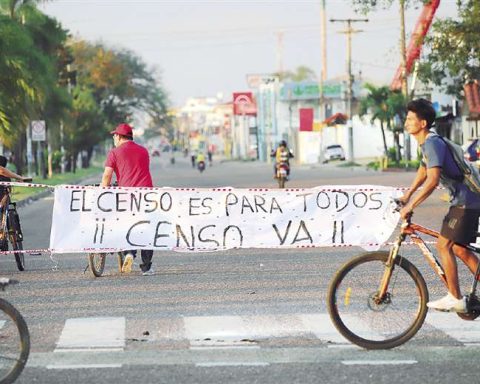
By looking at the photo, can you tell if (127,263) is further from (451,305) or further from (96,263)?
(451,305)

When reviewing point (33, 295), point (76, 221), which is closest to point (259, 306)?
point (33, 295)

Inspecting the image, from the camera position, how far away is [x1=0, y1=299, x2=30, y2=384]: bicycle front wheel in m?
7.94

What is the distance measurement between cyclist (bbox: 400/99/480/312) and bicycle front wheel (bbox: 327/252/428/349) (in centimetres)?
15

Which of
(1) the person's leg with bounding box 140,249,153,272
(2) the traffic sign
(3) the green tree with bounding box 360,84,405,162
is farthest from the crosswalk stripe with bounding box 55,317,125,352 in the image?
(3) the green tree with bounding box 360,84,405,162

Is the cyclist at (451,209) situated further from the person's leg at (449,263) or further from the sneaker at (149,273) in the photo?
the sneaker at (149,273)

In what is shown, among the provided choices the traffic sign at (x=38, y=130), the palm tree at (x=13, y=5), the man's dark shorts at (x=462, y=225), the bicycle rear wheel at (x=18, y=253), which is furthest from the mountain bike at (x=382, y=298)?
the palm tree at (x=13, y=5)

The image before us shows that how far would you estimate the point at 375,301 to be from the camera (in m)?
9.64

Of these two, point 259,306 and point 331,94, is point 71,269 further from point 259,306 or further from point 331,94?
point 331,94

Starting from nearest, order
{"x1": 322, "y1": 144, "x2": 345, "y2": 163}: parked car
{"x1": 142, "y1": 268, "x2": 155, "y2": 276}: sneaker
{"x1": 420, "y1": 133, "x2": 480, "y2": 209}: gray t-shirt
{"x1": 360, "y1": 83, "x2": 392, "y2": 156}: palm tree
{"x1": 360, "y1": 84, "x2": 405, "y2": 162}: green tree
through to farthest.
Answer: {"x1": 420, "y1": 133, "x2": 480, "y2": 209}: gray t-shirt
{"x1": 142, "y1": 268, "x2": 155, "y2": 276}: sneaker
{"x1": 360, "y1": 84, "x2": 405, "y2": 162}: green tree
{"x1": 360, "y1": 83, "x2": 392, "y2": 156}: palm tree
{"x1": 322, "y1": 144, "x2": 345, "y2": 163}: parked car

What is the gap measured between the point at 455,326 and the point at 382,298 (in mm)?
1182

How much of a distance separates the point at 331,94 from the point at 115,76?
34687 millimetres

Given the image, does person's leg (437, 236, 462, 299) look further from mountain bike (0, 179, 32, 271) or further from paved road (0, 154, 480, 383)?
mountain bike (0, 179, 32, 271)

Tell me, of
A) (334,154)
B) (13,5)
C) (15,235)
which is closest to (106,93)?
(334,154)

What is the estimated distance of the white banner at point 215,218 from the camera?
1477 cm
